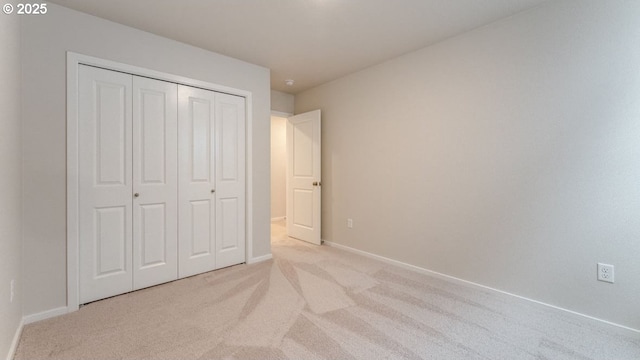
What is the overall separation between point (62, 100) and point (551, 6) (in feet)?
12.9

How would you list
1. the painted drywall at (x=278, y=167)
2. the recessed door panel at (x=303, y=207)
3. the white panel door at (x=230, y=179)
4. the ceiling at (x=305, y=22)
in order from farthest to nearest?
the painted drywall at (x=278, y=167)
the recessed door panel at (x=303, y=207)
the white panel door at (x=230, y=179)
the ceiling at (x=305, y=22)

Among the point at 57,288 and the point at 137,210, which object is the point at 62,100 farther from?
the point at 57,288

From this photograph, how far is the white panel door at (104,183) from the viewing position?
88.4 inches

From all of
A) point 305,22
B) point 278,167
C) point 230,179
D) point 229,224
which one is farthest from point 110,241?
point 278,167

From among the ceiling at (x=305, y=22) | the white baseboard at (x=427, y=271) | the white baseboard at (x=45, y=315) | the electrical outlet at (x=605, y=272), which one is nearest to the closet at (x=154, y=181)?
the white baseboard at (x=45, y=315)

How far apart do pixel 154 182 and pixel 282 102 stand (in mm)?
2501

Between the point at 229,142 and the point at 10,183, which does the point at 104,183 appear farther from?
the point at 229,142

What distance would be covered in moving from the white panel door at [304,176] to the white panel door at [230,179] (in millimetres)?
1193

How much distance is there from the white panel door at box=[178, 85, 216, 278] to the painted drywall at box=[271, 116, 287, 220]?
323 centimetres

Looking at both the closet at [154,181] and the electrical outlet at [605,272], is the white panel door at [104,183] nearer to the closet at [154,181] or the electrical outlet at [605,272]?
the closet at [154,181]

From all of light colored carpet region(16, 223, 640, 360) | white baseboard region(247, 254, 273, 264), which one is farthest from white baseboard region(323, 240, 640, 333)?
white baseboard region(247, 254, 273, 264)

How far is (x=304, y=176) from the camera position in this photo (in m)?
4.27

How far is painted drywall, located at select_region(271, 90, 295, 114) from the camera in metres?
4.40

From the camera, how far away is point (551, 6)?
2113 millimetres
